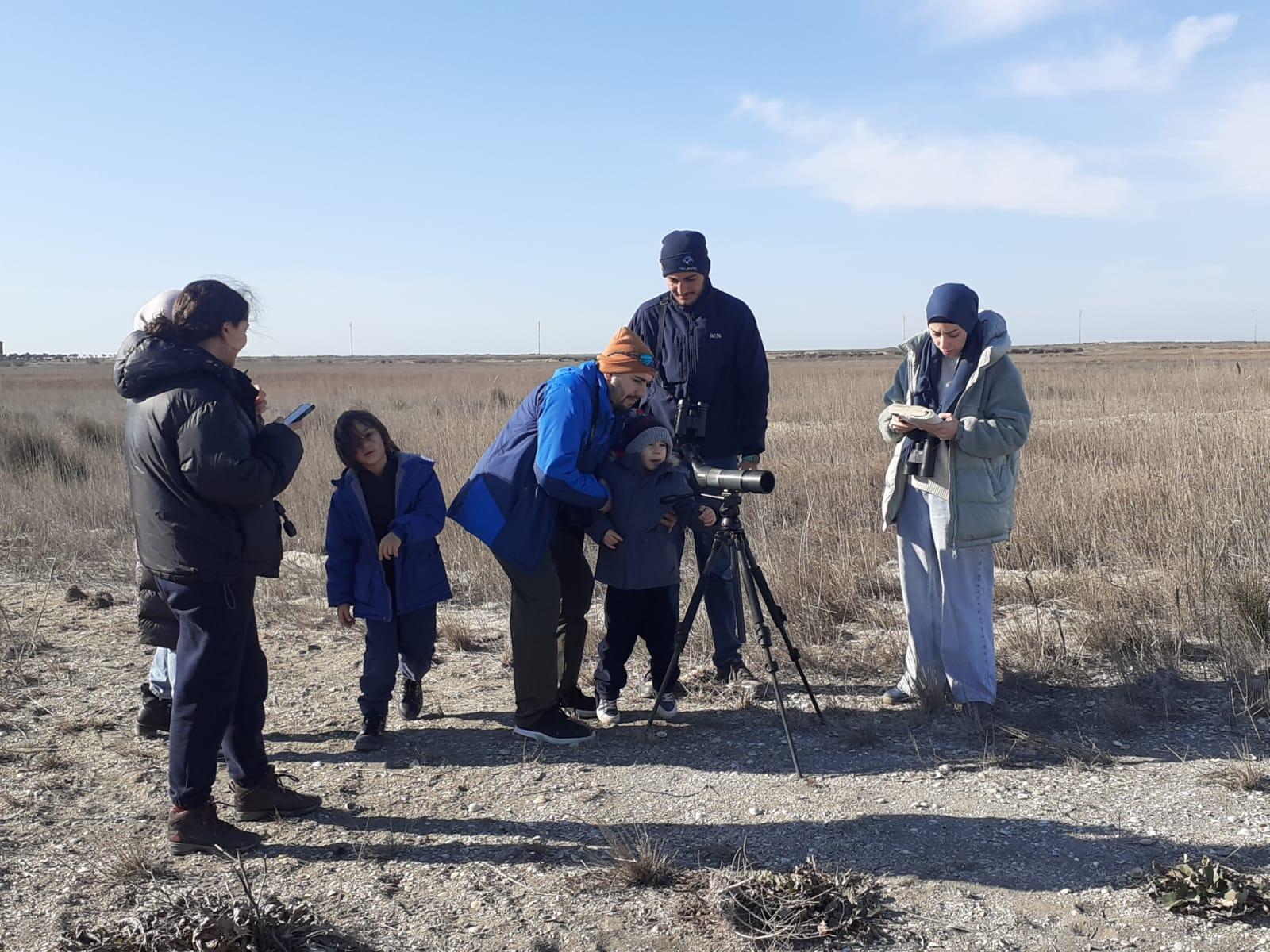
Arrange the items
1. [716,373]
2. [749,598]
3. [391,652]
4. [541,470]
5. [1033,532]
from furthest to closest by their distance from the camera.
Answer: [1033,532], [716,373], [391,652], [749,598], [541,470]

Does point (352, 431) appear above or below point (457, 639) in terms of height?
above

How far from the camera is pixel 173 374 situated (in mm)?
3180

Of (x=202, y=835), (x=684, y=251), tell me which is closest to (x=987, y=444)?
(x=684, y=251)

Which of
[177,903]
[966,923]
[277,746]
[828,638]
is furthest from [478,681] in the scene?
[966,923]

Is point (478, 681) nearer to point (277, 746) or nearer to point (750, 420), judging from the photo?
point (277, 746)

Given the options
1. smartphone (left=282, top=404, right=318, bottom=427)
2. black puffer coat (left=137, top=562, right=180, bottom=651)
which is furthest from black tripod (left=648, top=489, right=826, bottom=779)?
black puffer coat (left=137, top=562, right=180, bottom=651)

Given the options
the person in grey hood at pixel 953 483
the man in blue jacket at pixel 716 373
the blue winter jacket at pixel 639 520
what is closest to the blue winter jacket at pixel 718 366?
the man in blue jacket at pixel 716 373

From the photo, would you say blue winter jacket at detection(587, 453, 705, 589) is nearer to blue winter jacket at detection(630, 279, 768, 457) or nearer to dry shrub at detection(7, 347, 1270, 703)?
blue winter jacket at detection(630, 279, 768, 457)

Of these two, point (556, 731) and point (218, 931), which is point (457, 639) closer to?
point (556, 731)

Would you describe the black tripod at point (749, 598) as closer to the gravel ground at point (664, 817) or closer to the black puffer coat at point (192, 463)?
the gravel ground at point (664, 817)

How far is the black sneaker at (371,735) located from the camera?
432 centimetres

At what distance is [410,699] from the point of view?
15.1 ft

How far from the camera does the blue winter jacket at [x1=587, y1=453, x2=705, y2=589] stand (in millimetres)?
4277

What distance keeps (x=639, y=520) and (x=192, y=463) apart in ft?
5.92
